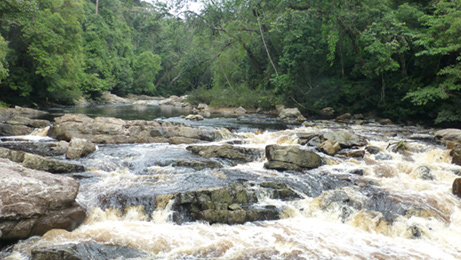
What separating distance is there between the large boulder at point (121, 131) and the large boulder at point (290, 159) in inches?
170

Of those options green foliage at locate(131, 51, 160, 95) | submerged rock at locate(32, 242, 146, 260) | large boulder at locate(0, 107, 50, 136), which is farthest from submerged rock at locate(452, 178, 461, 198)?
green foliage at locate(131, 51, 160, 95)

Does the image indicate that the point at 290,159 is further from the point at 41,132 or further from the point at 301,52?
the point at 301,52

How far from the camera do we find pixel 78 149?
9508 mm

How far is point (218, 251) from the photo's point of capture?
4.75 meters

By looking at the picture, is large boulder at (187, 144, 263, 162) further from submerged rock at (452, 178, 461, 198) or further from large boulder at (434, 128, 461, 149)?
large boulder at (434, 128, 461, 149)

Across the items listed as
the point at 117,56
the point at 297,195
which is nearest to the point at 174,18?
the point at 297,195

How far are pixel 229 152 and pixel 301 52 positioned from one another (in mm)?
13097

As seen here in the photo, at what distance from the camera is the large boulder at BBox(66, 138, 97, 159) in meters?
9.33

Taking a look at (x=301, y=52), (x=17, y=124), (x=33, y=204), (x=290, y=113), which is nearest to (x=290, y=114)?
(x=290, y=113)

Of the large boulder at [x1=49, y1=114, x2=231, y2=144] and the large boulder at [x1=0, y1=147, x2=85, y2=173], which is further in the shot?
the large boulder at [x1=49, y1=114, x2=231, y2=144]

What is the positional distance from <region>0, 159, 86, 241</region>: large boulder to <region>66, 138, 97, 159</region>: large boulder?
371 cm

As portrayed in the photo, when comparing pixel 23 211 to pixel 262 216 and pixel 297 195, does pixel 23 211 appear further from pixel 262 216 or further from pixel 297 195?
pixel 297 195

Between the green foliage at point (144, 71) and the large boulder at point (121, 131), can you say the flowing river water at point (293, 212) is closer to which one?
the large boulder at point (121, 131)

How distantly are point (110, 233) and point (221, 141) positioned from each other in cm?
791
